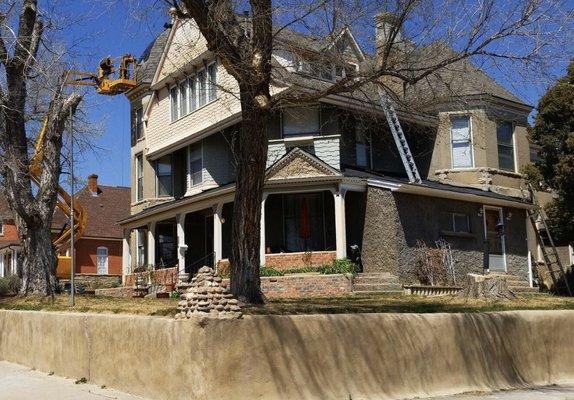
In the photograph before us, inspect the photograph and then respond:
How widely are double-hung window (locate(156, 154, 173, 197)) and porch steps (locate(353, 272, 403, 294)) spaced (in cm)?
1207

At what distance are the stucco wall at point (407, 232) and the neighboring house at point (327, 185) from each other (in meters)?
0.04

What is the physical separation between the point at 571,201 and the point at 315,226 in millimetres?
8769

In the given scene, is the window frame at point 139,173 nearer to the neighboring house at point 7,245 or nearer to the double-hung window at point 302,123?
the double-hung window at point 302,123

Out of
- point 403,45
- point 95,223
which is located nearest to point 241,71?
point 403,45

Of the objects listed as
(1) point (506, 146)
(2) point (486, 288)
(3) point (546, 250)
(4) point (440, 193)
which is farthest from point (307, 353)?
(3) point (546, 250)

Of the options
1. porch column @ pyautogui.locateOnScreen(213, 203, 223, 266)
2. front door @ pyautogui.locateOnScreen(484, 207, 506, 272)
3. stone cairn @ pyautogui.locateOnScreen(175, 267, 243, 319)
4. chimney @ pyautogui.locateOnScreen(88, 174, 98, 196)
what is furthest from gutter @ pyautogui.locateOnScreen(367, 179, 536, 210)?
chimney @ pyautogui.locateOnScreen(88, 174, 98, 196)

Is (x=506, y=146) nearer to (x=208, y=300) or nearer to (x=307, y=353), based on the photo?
(x=307, y=353)

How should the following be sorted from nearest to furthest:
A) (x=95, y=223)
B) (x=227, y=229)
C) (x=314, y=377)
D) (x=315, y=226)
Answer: (x=314, y=377), (x=315, y=226), (x=227, y=229), (x=95, y=223)

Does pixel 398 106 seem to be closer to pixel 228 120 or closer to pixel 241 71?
pixel 241 71

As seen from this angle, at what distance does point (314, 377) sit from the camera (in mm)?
8984

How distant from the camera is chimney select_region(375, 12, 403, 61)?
1047cm

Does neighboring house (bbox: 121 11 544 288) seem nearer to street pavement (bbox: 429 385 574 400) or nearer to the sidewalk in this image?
street pavement (bbox: 429 385 574 400)

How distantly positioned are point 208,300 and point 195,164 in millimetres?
21257

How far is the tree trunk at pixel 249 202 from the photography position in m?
11.1
